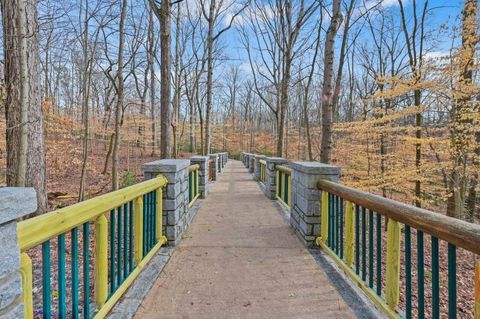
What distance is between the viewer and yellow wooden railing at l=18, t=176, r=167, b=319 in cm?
146

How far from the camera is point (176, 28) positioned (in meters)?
17.4

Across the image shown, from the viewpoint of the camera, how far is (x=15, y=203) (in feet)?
3.87

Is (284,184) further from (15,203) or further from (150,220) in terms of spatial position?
(15,203)

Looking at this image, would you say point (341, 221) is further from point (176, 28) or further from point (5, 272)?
point (176, 28)

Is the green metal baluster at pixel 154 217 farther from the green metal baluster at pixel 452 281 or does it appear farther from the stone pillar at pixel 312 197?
the green metal baluster at pixel 452 281

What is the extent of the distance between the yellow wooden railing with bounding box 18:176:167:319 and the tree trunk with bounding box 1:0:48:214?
1859mm

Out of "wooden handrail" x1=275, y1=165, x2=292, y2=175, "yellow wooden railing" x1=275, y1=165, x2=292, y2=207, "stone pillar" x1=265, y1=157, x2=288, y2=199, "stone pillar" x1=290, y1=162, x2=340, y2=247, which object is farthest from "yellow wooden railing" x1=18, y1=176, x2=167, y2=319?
"stone pillar" x1=265, y1=157, x2=288, y2=199

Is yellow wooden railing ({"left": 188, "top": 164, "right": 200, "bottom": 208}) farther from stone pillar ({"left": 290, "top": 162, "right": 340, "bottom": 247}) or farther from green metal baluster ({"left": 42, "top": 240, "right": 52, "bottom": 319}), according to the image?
green metal baluster ({"left": 42, "top": 240, "right": 52, "bottom": 319})

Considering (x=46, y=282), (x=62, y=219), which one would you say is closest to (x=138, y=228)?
(x=62, y=219)

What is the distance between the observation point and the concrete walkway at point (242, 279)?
248cm

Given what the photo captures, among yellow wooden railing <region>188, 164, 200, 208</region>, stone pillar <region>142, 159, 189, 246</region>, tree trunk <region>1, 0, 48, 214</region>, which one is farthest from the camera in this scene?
yellow wooden railing <region>188, 164, 200, 208</region>

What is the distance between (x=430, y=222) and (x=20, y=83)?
4.91 meters

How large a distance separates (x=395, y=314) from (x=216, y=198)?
5834 millimetres

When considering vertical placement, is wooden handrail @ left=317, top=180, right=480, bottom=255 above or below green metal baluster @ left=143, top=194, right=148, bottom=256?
above
